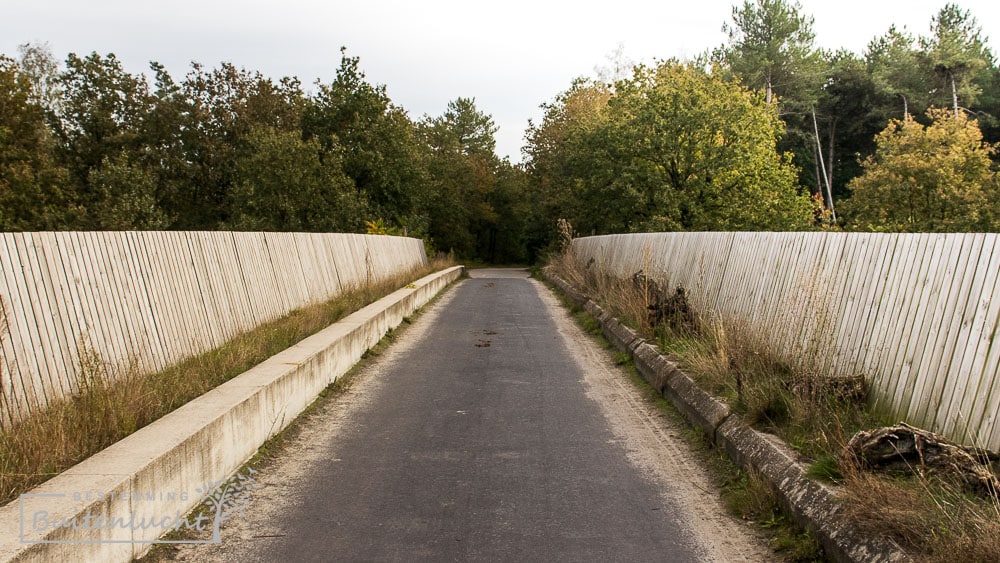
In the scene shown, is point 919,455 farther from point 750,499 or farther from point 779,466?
point 750,499

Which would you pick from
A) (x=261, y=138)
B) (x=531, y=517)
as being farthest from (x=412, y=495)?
(x=261, y=138)

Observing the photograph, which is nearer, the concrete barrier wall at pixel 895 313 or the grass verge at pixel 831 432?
the grass verge at pixel 831 432

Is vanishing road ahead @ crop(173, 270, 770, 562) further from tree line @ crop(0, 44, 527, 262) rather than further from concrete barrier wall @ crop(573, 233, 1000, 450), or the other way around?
tree line @ crop(0, 44, 527, 262)

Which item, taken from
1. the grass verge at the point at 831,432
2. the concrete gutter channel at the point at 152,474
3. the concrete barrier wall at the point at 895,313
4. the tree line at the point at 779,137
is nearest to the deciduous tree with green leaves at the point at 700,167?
the tree line at the point at 779,137

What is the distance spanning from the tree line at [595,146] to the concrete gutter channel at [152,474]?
2461 cm

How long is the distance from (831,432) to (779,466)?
0.47 metres

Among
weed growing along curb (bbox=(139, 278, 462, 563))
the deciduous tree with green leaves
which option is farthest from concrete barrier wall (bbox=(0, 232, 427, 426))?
the deciduous tree with green leaves

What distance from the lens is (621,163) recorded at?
3228 cm

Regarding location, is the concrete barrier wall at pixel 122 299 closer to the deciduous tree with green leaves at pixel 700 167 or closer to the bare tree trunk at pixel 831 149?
the deciduous tree with green leaves at pixel 700 167

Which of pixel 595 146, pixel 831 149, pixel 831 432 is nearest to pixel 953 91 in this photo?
pixel 831 149

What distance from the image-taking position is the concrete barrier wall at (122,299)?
4832 mm

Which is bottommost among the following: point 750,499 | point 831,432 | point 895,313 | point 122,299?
point 750,499

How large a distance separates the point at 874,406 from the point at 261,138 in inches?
1399

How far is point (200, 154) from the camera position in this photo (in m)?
45.8
